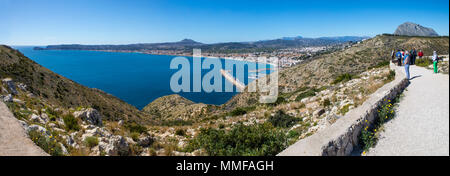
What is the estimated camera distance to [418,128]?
4.97 metres

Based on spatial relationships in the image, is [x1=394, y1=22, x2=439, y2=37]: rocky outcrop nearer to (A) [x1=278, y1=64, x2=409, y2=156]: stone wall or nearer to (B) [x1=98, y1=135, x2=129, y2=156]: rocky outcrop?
(A) [x1=278, y1=64, x2=409, y2=156]: stone wall

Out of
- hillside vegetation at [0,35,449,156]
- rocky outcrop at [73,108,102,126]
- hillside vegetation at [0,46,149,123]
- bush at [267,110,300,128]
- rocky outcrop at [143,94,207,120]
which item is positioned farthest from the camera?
rocky outcrop at [143,94,207,120]

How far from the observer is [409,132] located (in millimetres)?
4840

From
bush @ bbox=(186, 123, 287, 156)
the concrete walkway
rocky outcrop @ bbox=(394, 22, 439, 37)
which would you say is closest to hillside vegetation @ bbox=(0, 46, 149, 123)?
the concrete walkway

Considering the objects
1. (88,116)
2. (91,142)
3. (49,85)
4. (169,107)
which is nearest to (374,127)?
(91,142)

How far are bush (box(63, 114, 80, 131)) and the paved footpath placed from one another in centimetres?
836

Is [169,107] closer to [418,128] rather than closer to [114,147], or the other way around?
[114,147]

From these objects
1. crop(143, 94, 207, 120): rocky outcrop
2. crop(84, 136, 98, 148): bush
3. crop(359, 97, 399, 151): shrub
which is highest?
crop(359, 97, 399, 151): shrub

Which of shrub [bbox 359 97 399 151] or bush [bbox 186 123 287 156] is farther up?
shrub [bbox 359 97 399 151]

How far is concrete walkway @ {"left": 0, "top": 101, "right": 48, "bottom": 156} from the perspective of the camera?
14.0 feet

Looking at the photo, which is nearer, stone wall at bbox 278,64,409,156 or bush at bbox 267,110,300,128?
stone wall at bbox 278,64,409,156

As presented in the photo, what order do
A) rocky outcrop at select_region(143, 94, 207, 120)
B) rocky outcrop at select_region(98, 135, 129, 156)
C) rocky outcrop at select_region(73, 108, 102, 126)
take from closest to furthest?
rocky outcrop at select_region(98, 135, 129, 156) < rocky outcrop at select_region(73, 108, 102, 126) < rocky outcrop at select_region(143, 94, 207, 120)
